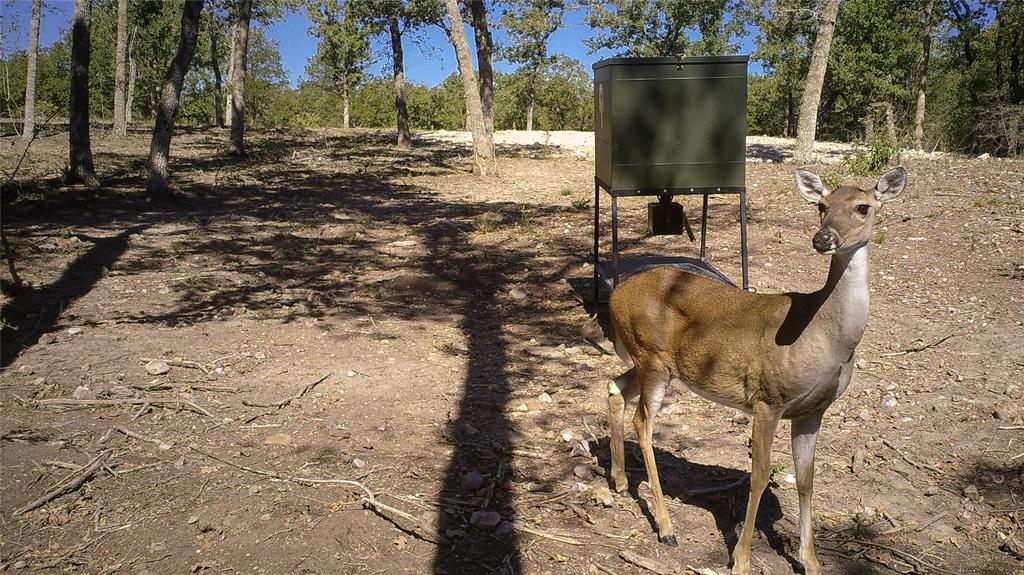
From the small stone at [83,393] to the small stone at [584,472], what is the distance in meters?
3.82

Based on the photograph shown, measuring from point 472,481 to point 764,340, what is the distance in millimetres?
2156

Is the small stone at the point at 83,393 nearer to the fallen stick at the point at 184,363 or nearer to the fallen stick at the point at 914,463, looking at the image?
the fallen stick at the point at 184,363

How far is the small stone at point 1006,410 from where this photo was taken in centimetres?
573

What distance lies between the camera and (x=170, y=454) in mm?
5250

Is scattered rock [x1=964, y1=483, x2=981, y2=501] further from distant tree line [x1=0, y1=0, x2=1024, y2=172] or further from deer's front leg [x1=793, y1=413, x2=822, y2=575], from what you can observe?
distant tree line [x1=0, y1=0, x2=1024, y2=172]

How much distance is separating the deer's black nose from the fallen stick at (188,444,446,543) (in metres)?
2.61

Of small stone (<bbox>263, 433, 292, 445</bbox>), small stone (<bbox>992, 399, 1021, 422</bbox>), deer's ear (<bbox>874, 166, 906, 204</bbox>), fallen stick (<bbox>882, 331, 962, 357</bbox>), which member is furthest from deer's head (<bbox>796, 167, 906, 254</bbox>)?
small stone (<bbox>263, 433, 292, 445</bbox>)

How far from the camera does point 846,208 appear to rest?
3.79 meters

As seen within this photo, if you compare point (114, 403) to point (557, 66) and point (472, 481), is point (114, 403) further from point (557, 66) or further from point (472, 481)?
point (557, 66)

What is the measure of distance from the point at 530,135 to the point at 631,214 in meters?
21.8

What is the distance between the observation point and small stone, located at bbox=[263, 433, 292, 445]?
5538 mm

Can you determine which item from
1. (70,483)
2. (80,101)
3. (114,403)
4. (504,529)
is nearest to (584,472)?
(504,529)

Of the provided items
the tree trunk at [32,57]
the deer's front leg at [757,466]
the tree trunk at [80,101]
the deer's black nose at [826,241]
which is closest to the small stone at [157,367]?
the deer's front leg at [757,466]

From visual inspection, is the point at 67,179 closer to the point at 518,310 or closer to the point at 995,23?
the point at 518,310
